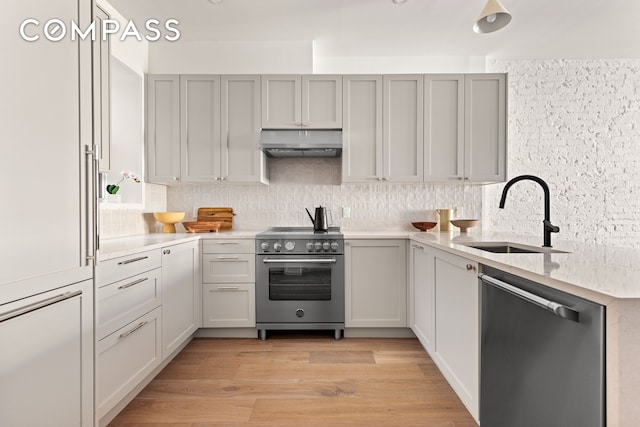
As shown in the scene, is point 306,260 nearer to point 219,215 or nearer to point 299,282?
point 299,282

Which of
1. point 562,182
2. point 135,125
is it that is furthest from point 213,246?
point 562,182

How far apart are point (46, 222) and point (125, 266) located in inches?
30.4

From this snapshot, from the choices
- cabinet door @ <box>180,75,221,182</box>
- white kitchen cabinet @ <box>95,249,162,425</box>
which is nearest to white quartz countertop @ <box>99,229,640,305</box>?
white kitchen cabinet @ <box>95,249,162,425</box>

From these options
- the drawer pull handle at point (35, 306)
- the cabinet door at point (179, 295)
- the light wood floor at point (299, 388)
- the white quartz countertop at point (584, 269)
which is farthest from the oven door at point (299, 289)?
the drawer pull handle at point (35, 306)

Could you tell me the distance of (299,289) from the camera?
3.14 metres

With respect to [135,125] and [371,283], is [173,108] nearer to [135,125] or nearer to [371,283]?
[135,125]

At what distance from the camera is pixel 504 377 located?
1.44 metres

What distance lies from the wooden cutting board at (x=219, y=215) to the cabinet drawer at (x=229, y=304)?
767 millimetres

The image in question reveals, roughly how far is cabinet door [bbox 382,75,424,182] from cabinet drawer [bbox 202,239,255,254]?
4.69 feet

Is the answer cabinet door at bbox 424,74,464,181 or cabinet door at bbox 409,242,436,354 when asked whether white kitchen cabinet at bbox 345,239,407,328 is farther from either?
cabinet door at bbox 424,74,464,181

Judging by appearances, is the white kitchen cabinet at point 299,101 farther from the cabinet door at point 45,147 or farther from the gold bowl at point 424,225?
the cabinet door at point 45,147

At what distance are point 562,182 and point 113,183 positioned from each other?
4.46 meters

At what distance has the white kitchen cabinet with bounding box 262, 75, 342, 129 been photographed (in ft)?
→ 11.1

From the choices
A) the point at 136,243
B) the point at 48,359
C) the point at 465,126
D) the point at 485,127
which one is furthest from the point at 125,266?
the point at 485,127
